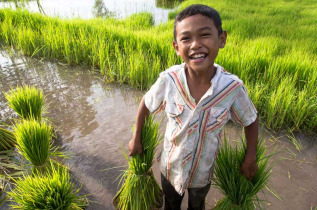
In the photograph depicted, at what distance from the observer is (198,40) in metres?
1.22

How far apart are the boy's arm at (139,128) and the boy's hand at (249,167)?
2.24ft

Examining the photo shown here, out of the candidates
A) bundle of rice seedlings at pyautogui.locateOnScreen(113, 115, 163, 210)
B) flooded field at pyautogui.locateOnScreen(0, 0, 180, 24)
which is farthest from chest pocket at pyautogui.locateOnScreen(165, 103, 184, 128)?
flooded field at pyautogui.locateOnScreen(0, 0, 180, 24)

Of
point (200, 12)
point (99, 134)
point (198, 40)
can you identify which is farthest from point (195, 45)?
point (99, 134)

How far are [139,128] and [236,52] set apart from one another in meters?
2.75

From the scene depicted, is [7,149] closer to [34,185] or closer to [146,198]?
[34,185]

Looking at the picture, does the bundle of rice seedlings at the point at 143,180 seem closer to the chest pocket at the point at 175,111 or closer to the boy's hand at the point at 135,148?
the boy's hand at the point at 135,148

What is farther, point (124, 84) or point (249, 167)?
point (124, 84)

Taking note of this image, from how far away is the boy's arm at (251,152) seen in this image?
4.48ft

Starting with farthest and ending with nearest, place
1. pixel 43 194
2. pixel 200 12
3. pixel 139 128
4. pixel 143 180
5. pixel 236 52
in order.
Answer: pixel 236 52
pixel 143 180
pixel 139 128
pixel 43 194
pixel 200 12

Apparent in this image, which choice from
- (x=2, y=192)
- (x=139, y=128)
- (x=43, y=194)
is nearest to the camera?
(x=43, y=194)

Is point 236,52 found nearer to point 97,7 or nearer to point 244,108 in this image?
point 244,108

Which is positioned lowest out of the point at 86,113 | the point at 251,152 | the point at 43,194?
the point at 86,113

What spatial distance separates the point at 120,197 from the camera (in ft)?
6.25

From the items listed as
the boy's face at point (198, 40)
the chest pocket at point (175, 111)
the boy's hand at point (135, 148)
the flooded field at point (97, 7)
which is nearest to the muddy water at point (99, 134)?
the boy's hand at point (135, 148)
